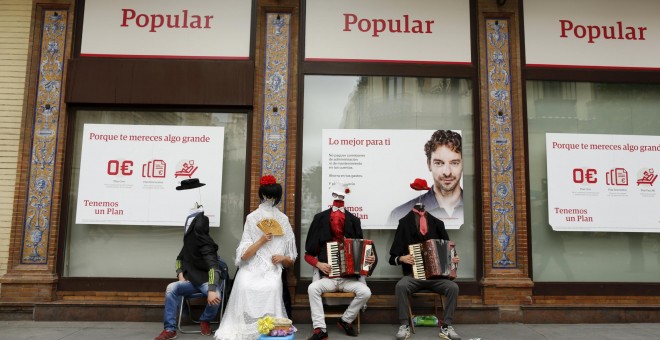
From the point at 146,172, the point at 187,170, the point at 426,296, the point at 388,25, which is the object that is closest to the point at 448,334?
the point at 426,296

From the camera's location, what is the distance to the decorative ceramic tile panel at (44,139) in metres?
7.62

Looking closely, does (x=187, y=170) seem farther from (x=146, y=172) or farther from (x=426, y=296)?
(x=426, y=296)

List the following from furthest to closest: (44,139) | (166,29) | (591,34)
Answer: (591,34) → (166,29) → (44,139)

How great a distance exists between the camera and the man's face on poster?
7.90m

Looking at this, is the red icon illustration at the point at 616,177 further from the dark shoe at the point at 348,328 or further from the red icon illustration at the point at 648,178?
the dark shoe at the point at 348,328

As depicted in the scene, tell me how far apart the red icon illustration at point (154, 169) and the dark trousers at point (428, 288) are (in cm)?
400

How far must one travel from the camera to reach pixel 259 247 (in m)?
6.68

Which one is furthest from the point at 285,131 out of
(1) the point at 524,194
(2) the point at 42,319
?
(2) the point at 42,319

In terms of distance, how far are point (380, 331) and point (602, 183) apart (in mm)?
4278

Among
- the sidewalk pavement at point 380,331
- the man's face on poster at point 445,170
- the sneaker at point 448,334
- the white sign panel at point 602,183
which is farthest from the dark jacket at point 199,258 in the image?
the white sign panel at point 602,183

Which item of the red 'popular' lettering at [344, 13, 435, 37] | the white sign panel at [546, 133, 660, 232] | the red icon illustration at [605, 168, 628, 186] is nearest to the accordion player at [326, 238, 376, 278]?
the white sign panel at [546, 133, 660, 232]

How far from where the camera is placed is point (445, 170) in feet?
25.9

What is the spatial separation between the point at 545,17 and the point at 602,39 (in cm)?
102

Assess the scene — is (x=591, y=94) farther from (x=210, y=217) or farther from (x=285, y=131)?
(x=210, y=217)
